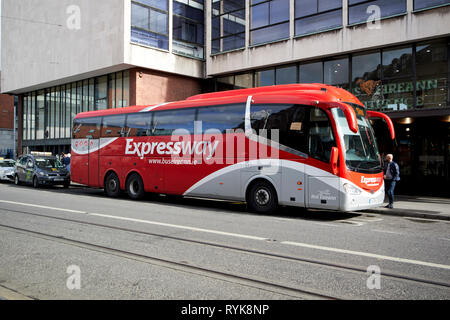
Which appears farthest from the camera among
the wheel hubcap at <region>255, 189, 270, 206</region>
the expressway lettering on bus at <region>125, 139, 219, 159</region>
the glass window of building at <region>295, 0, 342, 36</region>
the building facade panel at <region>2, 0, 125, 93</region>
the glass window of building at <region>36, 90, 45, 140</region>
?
the glass window of building at <region>36, 90, 45, 140</region>

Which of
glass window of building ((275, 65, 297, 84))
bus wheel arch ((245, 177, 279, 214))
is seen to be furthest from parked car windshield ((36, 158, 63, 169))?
bus wheel arch ((245, 177, 279, 214))

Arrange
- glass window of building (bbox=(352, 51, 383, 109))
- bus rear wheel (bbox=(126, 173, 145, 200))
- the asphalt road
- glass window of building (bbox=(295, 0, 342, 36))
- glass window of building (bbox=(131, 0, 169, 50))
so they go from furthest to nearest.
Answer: glass window of building (bbox=(131, 0, 169, 50))
glass window of building (bbox=(295, 0, 342, 36))
glass window of building (bbox=(352, 51, 383, 109))
bus rear wheel (bbox=(126, 173, 145, 200))
the asphalt road

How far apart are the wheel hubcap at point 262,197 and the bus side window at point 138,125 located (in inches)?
211

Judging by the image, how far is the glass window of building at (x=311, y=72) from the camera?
66.9ft

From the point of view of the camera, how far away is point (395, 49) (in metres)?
18.1

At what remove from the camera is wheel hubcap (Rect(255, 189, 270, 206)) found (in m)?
11.8

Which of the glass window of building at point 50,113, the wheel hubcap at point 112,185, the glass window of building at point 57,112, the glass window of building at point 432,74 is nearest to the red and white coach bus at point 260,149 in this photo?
the wheel hubcap at point 112,185

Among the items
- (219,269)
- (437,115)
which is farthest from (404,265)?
(437,115)

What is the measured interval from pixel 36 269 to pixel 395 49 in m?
17.4

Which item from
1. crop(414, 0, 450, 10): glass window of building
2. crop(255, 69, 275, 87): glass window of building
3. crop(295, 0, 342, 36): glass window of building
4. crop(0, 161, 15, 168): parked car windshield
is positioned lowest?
crop(0, 161, 15, 168): parked car windshield

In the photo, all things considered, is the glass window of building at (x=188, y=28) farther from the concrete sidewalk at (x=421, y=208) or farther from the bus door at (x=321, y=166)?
the bus door at (x=321, y=166)

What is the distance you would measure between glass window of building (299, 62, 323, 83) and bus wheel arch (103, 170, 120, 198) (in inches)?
425

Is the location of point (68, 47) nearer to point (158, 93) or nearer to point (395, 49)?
point (158, 93)

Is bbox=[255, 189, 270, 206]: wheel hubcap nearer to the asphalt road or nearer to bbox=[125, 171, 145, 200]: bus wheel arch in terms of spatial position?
the asphalt road
